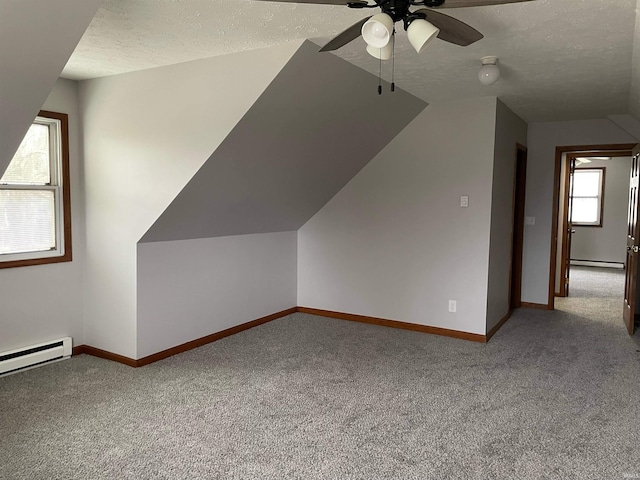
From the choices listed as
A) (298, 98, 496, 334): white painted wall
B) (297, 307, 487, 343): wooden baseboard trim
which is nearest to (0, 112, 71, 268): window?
(298, 98, 496, 334): white painted wall

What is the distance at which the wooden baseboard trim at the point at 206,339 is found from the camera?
12.8 ft

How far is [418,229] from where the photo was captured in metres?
4.89

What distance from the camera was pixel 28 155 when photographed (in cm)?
379

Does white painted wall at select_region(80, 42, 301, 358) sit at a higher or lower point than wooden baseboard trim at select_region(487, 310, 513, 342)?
higher

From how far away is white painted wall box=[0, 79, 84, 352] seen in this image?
371 cm

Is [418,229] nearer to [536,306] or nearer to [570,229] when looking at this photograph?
[536,306]

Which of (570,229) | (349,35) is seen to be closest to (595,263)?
(570,229)

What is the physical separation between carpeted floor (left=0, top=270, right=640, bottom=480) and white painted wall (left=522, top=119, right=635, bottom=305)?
146 cm

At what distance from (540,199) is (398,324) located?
7.94 ft

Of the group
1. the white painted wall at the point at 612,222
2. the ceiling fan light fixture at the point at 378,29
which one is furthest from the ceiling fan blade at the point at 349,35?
the white painted wall at the point at 612,222

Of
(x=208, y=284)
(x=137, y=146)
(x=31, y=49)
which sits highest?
(x=31, y=49)

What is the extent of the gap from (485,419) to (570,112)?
3.55 metres

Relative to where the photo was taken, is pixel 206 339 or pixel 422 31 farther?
pixel 206 339

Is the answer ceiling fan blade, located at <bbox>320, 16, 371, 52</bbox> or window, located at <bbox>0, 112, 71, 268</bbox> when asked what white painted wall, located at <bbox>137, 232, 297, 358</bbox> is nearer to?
window, located at <bbox>0, 112, 71, 268</bbox>
